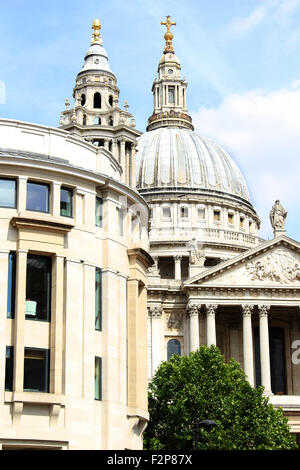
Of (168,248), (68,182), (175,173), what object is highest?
(175,173)

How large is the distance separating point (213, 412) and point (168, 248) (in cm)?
5067

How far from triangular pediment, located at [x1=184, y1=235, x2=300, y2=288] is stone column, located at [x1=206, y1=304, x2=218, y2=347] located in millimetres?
2311

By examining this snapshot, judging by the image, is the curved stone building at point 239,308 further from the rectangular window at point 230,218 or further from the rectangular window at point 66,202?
the rectangular window at point 66,202

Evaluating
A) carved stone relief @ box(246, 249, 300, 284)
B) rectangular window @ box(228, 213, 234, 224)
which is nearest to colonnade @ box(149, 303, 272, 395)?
carved stone relief @ box(246, 249, 300, 284)

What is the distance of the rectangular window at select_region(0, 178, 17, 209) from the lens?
43.7m

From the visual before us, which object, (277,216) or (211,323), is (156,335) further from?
(277,216)

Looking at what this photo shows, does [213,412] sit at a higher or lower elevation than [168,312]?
lower

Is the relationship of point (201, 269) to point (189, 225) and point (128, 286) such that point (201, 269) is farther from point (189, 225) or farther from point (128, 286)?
point (128, 286)

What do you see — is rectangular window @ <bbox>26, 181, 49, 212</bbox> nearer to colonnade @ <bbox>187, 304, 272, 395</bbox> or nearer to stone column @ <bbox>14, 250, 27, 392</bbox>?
stone column @ <bbox>14, 250, 27, 392</bbox>

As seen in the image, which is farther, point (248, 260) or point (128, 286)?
point (248, 260)
